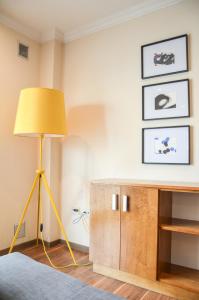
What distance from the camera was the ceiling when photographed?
254cm

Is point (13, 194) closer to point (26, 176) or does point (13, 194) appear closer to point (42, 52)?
point (26, 176)

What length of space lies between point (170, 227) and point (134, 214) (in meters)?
0.32

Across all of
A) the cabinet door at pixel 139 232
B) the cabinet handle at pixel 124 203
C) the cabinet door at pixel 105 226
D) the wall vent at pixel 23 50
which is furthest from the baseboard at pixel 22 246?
the wall vent at pixel 23 50

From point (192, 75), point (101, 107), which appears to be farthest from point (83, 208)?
point (192, 75)

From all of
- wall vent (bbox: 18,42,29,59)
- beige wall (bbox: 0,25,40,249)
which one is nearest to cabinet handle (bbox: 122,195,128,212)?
beige wall (bbox: 0,25,40,249)

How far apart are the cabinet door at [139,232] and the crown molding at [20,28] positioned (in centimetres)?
233

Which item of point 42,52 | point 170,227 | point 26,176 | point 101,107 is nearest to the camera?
Result: point 170,227

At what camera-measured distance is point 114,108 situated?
9.12 feet

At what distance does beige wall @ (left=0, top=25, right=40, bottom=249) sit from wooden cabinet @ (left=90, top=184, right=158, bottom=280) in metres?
1.09

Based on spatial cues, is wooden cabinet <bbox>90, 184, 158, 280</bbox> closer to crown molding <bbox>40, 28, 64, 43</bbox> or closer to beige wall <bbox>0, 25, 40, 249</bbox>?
beige wall <bbox>0, 25, 40, 249</bbox>

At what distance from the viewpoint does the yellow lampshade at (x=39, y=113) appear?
7.89 feet

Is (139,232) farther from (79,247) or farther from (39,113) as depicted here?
(39,113)

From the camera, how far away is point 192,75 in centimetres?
230

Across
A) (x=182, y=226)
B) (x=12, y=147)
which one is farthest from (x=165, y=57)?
(x=12, y=147)
